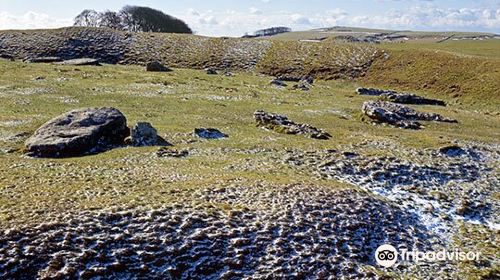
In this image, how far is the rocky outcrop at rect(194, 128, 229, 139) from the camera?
38094mm

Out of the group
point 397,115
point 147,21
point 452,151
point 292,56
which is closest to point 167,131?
point 452,151

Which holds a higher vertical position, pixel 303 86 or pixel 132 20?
pixel 132 20

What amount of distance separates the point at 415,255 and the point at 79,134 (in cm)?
2435

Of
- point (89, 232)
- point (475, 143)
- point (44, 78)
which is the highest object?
point (44, 78)

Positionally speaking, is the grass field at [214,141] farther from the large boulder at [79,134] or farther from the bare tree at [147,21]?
the bare tree at [147,21]

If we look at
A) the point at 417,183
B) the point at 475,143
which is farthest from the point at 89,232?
the point at 475,143

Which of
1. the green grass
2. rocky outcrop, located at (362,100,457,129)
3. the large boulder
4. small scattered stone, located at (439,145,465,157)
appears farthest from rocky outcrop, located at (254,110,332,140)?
the large boulder

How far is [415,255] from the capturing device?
20.9 metres

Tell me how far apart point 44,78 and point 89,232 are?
51135 mm

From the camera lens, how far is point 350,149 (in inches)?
1422

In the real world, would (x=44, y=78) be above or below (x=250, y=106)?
above

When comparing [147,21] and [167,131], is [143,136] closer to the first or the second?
[167,131]

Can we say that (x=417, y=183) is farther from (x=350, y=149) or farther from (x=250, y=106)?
(x=250, y=106)

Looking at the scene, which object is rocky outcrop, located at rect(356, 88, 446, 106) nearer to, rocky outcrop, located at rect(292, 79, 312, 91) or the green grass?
the green grass
